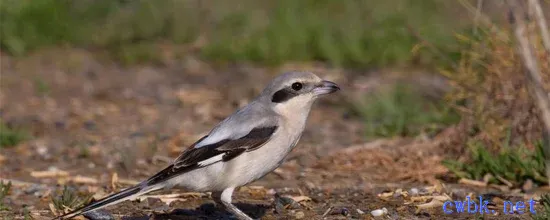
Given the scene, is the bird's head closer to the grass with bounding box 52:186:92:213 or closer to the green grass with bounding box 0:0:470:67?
the grass with bounding box 52:186:92:213

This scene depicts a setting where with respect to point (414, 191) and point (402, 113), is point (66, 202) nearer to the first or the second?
point (414, 191)

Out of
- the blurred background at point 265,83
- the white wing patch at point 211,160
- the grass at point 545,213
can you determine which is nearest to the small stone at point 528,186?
the blurred background at point 265,83

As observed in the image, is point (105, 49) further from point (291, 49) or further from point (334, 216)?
point (334, 216)

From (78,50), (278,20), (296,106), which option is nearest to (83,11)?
(78,50)

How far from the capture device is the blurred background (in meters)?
7.03

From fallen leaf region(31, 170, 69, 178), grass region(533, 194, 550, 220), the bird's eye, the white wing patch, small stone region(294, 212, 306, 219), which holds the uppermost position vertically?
fallen leaf region(31, 170, 69, 178)

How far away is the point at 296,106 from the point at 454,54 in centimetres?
371

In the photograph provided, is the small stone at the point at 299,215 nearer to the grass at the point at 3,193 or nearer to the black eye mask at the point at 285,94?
the black eye mask at the point at 285,94

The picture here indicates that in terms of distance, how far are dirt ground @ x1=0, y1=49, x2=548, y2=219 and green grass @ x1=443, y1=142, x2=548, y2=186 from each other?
118mm

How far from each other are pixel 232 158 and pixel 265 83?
4.57m

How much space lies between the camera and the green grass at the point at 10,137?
876 centimetres

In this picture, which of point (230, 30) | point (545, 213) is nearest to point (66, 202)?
point (545, 213)

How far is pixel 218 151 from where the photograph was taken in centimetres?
625

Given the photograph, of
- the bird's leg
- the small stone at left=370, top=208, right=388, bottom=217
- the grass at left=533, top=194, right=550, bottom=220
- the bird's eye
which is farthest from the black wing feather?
the grass at left=533, top=194, right=550, bottom=220
